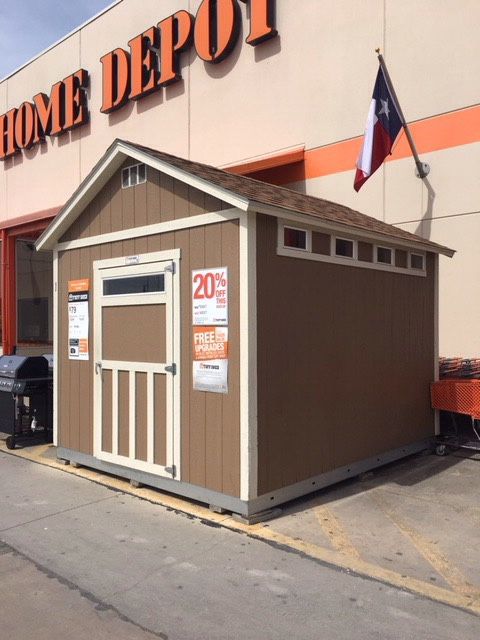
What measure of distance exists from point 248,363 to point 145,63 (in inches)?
434

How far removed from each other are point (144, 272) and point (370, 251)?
2.60 meters

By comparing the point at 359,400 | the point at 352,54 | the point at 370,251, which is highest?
the point at 352,54

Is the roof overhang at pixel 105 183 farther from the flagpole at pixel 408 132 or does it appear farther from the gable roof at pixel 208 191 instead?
the flagpole at pixel 408 132

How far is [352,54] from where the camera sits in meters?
9.96

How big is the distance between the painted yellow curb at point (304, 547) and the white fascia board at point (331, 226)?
2775 millimetres

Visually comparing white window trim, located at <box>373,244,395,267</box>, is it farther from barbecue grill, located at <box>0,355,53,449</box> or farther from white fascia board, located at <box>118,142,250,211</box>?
barbecue grill, located at <box>0,355,53,449</box>

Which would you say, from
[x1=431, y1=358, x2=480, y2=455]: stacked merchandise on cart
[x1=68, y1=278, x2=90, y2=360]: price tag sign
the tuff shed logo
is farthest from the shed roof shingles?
the tuff shed logo

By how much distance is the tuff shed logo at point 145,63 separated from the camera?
1159 centimetres

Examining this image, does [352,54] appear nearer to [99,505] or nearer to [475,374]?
[475,374]

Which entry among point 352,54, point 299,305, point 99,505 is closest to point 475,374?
point 299,305

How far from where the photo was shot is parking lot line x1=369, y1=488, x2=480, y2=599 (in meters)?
3.99

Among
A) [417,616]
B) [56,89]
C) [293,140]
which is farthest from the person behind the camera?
[56,89]

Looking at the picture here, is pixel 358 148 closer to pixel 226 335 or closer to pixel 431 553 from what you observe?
pixel 226 335

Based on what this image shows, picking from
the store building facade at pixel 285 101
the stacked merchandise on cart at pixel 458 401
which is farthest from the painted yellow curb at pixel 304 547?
the store building facade at pixel 285 101
